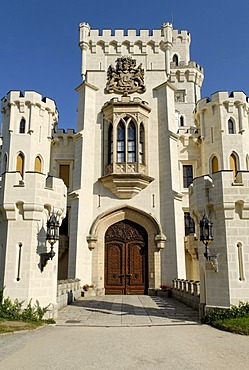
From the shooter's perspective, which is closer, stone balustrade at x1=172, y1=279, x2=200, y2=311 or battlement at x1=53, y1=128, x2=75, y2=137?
stone balustrade at x1=172, y1=279, x2=200, y2=311

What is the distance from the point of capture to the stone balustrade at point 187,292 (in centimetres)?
1306

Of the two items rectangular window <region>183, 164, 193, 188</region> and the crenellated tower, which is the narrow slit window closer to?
the crenellated tower

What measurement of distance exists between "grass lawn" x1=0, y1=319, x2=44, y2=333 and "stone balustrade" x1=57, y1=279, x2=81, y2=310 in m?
3.03

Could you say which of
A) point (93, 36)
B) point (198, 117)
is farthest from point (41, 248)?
point (93, 36)

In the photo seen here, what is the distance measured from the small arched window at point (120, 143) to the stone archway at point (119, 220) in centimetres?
296

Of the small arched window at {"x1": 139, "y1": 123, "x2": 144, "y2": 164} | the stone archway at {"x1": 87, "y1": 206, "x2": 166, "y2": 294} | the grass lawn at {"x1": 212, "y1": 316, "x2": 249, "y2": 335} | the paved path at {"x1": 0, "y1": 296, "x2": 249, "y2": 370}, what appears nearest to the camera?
the paved path at {"x1": 0, "y1": 296, "x2": 249, "y2": 370}

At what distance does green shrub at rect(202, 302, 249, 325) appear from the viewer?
389 inches

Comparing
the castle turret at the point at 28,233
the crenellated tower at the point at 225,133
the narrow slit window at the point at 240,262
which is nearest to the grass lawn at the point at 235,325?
the narrow slit window at the point at 240,262

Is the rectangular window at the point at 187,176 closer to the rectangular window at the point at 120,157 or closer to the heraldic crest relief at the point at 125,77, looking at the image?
the rectangular window at the point at 120,157

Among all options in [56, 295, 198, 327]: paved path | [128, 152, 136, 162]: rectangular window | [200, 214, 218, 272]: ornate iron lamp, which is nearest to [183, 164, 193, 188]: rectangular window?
[128, 152, 136, 162]: rectangular window

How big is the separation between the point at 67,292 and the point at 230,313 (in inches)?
298

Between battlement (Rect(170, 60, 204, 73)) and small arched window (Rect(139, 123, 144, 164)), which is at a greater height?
battlement (Rect(170, 60, 204, 73))

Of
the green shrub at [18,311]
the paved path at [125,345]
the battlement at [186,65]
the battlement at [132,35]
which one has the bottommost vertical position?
the paved path at [125,345]

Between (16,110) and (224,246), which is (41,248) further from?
(16,110)
